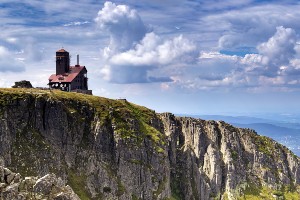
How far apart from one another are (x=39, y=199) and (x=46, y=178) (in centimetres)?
424

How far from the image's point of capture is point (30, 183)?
79062mm

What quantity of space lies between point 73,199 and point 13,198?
10677mm

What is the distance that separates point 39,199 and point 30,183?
407cm

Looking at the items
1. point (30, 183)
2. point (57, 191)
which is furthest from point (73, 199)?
point (30, 183)

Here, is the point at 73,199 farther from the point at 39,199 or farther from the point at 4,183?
the point at 4,183

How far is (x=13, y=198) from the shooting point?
246ft

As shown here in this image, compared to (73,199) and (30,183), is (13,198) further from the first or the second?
(73,199)

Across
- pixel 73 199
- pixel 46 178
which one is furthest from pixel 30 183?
pixel 73 199

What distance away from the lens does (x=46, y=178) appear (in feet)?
260

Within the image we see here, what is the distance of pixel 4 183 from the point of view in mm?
76875

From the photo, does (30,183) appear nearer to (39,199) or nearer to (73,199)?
(39,199)

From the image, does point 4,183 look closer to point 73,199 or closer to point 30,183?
point 30,183

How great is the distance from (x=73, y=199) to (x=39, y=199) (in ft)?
20.2

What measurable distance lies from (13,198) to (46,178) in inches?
278
